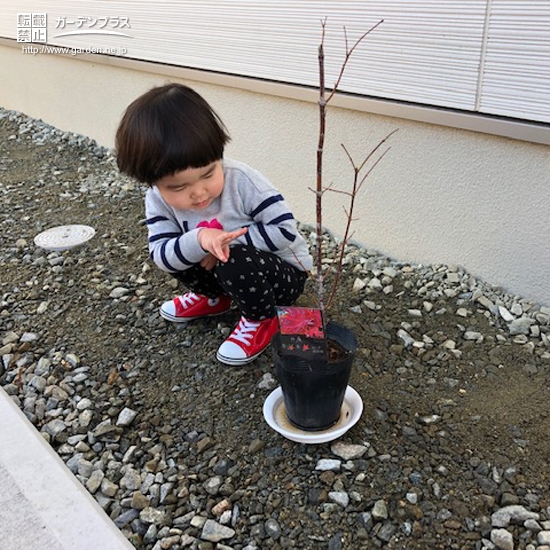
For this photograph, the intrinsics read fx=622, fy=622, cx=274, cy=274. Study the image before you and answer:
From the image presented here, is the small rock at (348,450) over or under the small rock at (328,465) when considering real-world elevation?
over

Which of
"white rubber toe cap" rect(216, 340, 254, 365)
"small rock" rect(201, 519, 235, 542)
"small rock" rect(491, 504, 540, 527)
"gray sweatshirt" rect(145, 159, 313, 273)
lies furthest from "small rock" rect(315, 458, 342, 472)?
"gray sweatshirt" rect(145, 159, 313, 273)

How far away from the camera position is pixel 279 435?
7.07 ft

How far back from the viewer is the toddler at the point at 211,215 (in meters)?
2.04

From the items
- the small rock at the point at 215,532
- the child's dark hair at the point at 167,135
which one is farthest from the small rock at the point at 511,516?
the child's dark hair at the point at 167,135

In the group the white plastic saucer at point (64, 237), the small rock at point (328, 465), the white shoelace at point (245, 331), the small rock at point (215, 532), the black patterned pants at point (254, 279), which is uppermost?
the black patterned pants at point (254, 279)

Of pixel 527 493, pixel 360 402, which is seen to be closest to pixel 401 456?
pixel 360 402

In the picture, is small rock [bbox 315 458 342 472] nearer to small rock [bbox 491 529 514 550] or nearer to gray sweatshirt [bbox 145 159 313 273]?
small rock [bbox 491 529 514 550]

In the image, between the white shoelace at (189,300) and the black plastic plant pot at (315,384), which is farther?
the white shoelace at (189,300)

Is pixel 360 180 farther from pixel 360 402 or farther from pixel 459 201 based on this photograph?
pixel 360 402

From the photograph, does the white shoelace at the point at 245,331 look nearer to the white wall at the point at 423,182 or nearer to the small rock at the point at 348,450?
the small rock at the point at 348,450

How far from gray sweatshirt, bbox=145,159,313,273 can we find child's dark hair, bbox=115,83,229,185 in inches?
8.9

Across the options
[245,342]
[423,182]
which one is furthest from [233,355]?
[423,182]

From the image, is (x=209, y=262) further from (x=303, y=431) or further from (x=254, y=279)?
(x=303, y=431)

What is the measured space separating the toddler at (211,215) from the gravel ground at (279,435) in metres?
0.27
